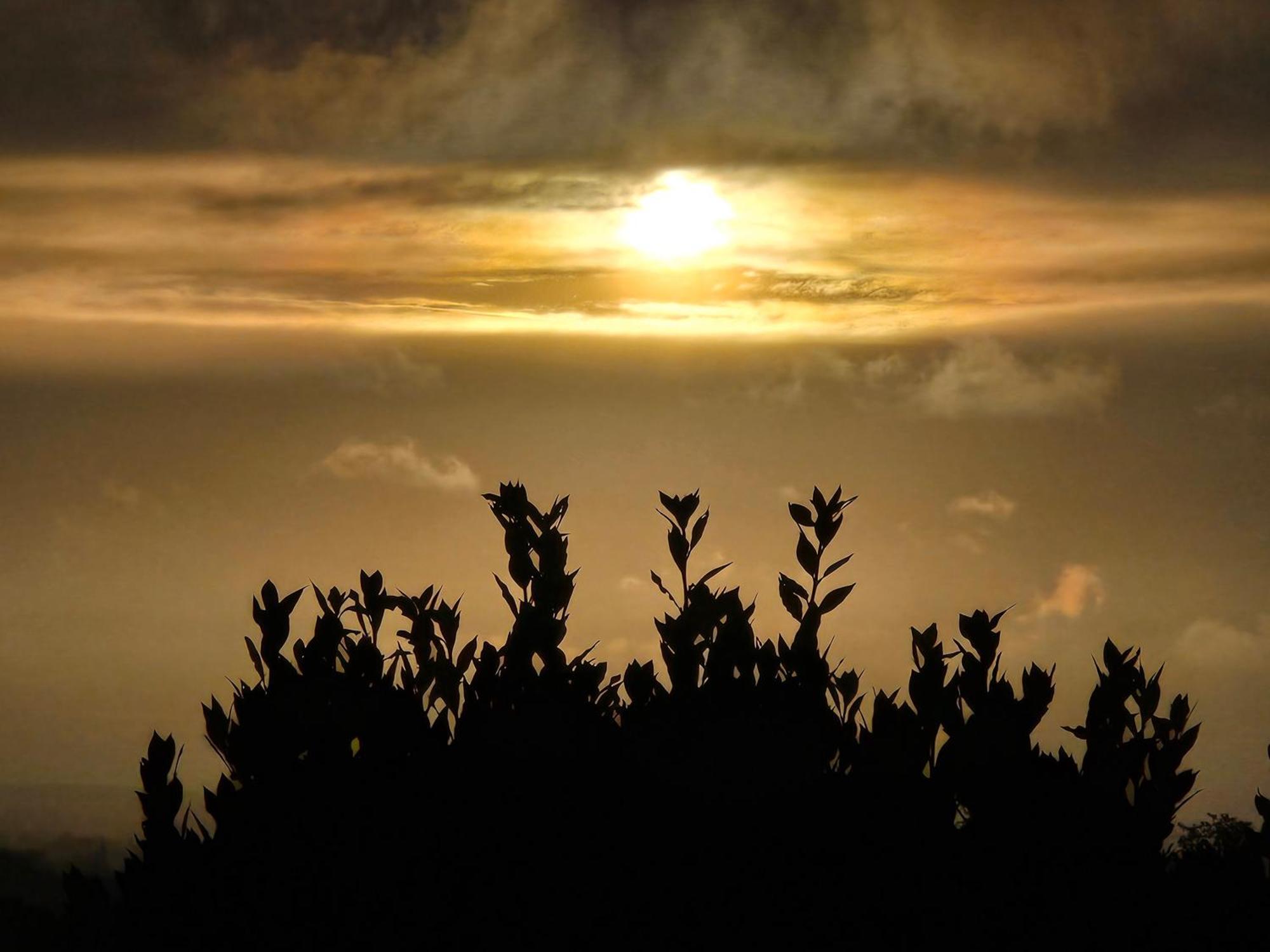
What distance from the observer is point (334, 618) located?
6.21m

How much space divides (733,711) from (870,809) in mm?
695

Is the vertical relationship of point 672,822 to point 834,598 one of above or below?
below

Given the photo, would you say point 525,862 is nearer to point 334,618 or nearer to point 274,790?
point 274,790

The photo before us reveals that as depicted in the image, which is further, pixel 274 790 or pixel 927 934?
pixel 274 790

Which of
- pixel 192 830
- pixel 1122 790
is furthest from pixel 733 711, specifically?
pixel 192 830

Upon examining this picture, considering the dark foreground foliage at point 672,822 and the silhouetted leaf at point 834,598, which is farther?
the silhouetted leaf at point 834,598

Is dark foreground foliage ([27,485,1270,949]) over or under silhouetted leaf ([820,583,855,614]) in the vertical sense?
under

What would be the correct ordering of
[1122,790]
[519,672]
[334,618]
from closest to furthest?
[1122,790] < [519,672] < [334,618]

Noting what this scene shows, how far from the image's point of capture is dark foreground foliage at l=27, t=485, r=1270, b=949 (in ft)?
16.4

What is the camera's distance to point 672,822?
16.8 feet

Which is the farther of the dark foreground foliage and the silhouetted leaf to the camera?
the silhouetted leaf

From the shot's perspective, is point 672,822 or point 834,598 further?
point 834,598

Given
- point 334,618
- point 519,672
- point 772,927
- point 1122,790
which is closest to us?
point 772,927

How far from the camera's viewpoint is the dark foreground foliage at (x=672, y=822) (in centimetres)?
500
